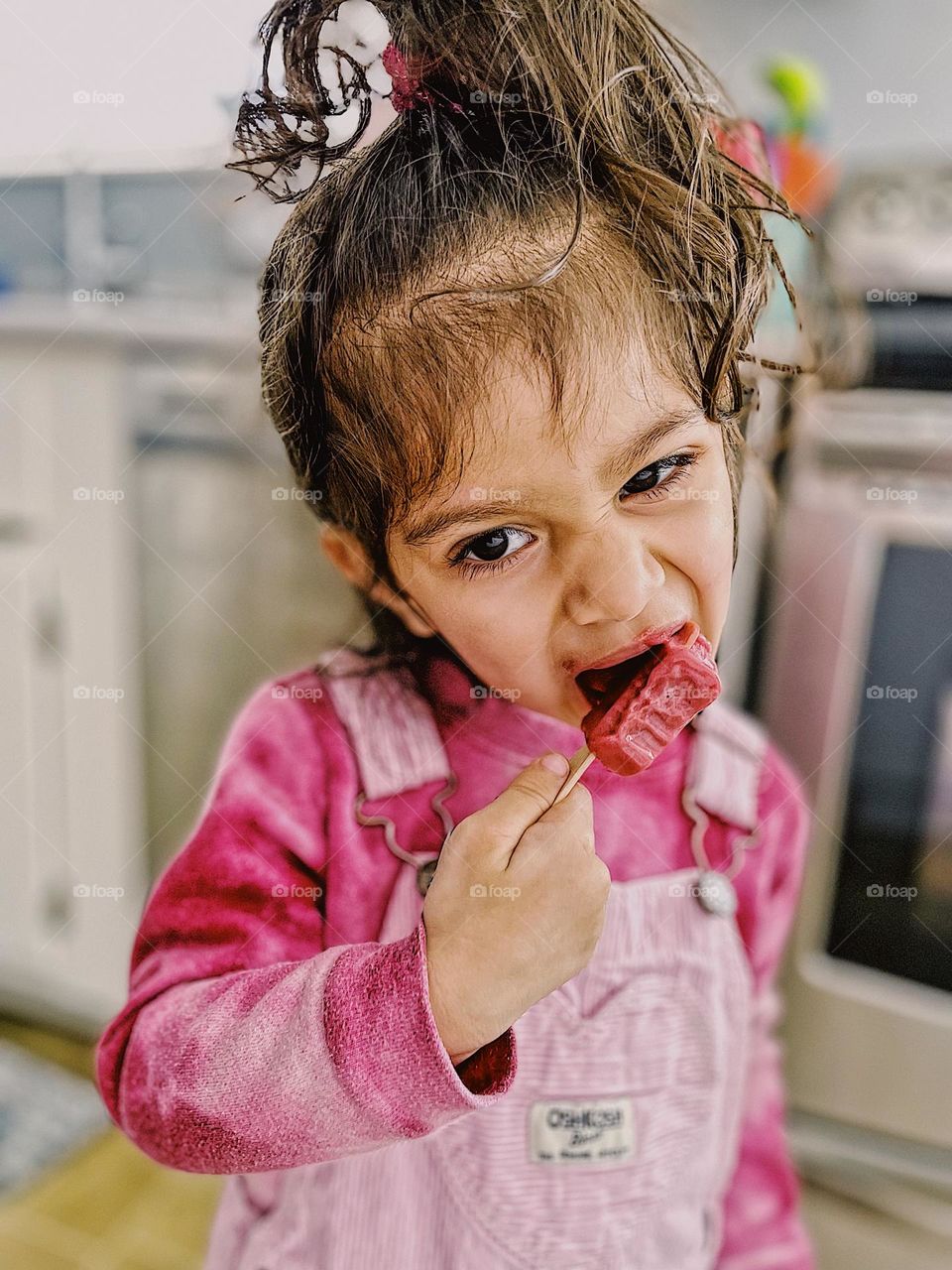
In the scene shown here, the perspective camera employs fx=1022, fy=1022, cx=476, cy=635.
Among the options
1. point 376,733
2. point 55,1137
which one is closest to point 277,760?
point 376,733

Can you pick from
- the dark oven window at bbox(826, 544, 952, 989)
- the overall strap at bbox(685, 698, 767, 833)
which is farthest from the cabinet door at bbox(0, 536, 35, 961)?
the dark oven window at bbox(826, 544, 952, 989)

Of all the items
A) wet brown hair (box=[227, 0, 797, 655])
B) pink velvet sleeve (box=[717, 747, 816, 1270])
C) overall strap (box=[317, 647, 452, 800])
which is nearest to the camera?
wet brown hair (box=[227, 0, 797, 655])

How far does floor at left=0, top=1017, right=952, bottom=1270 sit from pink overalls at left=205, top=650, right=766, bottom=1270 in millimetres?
429

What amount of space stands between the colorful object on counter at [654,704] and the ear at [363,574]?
10cm

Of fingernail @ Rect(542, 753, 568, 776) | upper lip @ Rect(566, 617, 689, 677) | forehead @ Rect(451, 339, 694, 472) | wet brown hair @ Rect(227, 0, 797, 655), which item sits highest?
wet brown hair @ Rect(227, 0, 797, 655)

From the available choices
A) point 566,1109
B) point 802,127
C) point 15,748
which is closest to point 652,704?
point 566,1109

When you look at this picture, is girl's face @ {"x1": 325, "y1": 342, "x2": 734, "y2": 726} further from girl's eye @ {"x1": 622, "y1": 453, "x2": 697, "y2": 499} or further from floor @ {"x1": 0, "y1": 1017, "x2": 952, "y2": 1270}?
floor @ {"x1": 0, "y1": 1017, "x2": 952, "y2": 1270}

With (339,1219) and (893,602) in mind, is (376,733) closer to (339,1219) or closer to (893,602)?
(339,1219)

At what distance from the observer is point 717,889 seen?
471mm

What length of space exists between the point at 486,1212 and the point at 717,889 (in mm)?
175

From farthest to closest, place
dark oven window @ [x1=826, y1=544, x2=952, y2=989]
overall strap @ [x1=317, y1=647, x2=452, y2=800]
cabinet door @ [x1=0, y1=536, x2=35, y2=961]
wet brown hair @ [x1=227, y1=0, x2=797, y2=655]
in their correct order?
cabinet door @ [x1=0, y1=536, x2=35, y2=961], dark oven window @ [x1=826, y1=544, x2=952, y2=989], overall strap @ [x1=317, y1=647, x2=452, y2=800], wet brown hair @ [x1=227, y1=0, x2=797, y2=655]

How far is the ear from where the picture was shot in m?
0.42

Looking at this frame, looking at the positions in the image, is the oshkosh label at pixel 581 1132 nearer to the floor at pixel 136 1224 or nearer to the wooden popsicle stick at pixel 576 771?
the wooden popsicle stick at pixel 576 771

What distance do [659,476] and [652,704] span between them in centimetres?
Answer: 8
